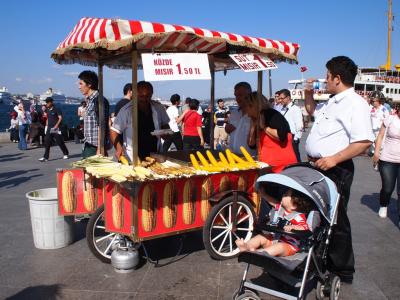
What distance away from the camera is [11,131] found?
56.6 ft

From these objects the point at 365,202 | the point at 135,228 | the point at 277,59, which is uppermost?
the point at 277,59

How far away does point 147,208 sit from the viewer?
147 inches

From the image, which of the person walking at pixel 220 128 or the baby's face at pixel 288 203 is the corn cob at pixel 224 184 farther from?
the person walking at pixel 220 128

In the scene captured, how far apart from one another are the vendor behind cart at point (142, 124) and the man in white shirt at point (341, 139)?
7.23 feet

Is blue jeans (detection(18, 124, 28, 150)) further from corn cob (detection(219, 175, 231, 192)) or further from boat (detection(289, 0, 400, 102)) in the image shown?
boat (detection(289, 0, 400, 102))

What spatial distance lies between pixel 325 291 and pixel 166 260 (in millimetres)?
1771

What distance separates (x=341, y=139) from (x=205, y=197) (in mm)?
1527

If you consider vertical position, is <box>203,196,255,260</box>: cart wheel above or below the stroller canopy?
below

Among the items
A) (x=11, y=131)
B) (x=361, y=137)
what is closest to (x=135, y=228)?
(x=361, y=137)

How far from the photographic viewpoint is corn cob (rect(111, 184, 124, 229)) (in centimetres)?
382

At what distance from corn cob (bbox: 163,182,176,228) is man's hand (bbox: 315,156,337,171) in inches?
57.1

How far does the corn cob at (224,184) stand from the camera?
167 inches

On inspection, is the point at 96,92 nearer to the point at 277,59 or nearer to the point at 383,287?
the point at 277,59

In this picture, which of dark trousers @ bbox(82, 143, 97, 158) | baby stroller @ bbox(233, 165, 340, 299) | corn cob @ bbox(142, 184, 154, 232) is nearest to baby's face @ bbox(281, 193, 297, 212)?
baby stroller @ bbox(233, 165, 340, 299)
